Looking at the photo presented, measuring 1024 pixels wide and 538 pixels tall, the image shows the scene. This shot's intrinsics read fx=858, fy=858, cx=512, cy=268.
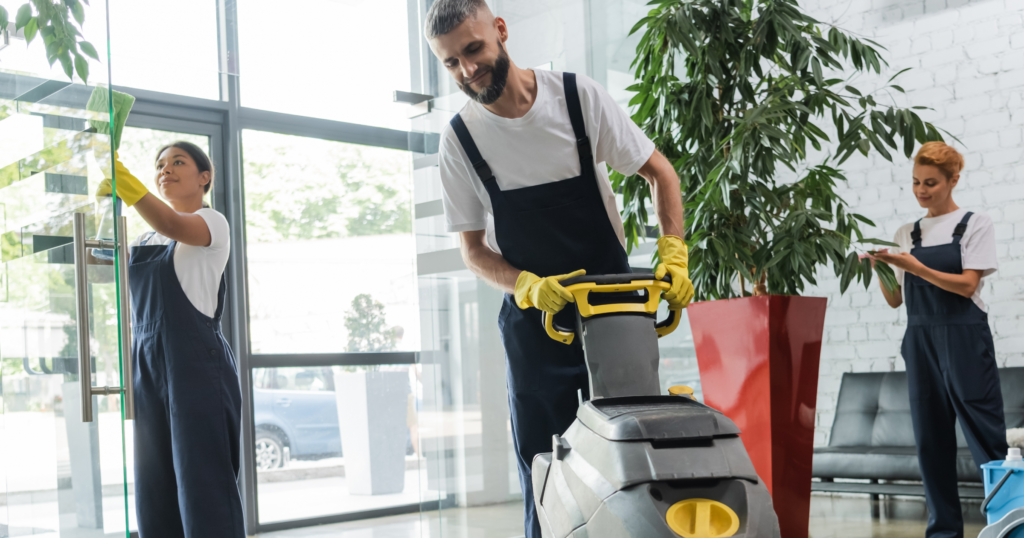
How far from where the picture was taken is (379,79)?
3451 millimetres

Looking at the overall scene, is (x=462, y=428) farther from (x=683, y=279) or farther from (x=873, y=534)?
(x=683, y=279)

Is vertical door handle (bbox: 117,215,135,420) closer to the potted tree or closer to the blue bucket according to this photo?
the potted tree

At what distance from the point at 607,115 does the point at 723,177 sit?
1.01 metres

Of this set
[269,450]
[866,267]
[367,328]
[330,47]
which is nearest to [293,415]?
[269,450]

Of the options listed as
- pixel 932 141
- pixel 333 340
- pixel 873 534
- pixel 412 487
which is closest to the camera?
pixel 932 141

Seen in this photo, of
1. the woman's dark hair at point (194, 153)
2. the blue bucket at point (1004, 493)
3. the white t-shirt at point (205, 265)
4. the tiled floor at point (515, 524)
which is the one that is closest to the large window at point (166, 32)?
the woman's dark hair at point (194, 153)

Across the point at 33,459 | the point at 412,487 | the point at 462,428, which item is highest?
the point at 33,459

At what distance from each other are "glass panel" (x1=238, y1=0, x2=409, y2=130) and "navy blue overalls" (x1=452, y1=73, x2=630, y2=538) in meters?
1.69

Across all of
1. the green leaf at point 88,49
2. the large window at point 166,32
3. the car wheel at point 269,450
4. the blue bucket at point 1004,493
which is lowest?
Answer: the car wheel at point 269,450

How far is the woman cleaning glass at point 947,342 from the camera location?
2.73m

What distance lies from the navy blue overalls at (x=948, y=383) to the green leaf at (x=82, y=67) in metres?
2.53

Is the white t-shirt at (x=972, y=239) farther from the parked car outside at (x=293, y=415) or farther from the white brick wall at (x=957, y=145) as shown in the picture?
the parked car outside at (x=293, y=415)

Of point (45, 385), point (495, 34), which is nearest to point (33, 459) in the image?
point (45, 385)

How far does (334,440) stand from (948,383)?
126 inches
